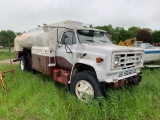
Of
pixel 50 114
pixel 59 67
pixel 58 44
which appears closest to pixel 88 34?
pixel 58 44

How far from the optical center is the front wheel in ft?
14.8

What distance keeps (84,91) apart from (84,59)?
82cm

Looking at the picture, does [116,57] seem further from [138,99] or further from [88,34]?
[88,34]

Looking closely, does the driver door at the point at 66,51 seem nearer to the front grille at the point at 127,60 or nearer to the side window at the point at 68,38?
the side window at the point at 68,38

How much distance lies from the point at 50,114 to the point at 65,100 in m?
0.88

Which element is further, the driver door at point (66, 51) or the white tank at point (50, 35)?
the white tank at point (50, 35)

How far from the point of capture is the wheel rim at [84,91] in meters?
4.61

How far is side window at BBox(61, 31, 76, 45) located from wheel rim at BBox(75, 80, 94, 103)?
133 cm

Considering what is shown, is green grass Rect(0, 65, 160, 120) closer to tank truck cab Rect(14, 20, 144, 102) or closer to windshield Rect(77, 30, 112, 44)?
tank truck cab Rect(14, 20, 144, 102)

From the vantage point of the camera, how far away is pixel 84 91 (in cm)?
477

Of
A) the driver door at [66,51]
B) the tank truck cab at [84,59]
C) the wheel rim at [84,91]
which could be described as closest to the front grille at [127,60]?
the tank truck cab at [84,59]

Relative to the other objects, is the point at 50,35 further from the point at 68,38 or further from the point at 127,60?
the point at 127,60

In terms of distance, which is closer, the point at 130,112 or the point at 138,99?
the point at 130,112

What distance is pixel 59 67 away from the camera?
632cm
